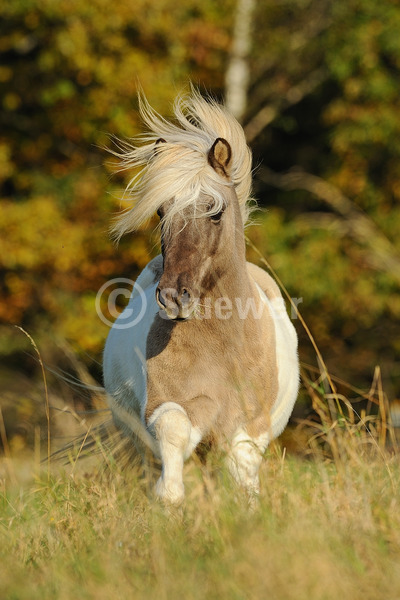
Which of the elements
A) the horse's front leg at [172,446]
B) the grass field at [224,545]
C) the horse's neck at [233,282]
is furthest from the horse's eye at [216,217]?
the grass field at [224,545]

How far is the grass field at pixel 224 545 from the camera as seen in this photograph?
2.95 meters

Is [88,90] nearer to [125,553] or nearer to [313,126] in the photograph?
[313,126]

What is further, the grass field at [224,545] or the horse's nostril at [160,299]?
the horse's nostril at [160,299]

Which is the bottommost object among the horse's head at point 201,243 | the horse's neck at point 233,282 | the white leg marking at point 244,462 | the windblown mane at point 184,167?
the white leg marking at point 244,462

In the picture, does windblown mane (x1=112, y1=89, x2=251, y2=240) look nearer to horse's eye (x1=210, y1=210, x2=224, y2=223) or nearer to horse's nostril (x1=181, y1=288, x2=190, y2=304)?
horse's eye (x1=210, y1=210, x2=224, y2=223)

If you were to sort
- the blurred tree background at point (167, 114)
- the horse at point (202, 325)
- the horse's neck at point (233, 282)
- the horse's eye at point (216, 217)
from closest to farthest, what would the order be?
the horse at point (202, 325) → the horse's eye at point (216, 217) → the horse's neck at point (233, 282) → the blurred tree background at point (167, 114)

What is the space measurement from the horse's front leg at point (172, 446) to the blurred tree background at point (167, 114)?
311 inches

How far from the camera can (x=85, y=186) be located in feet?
45.4

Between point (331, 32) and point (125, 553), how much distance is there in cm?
1191

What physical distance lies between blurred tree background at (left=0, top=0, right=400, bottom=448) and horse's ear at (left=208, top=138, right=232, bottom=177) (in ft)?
24.8

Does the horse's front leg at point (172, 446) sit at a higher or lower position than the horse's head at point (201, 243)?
lower

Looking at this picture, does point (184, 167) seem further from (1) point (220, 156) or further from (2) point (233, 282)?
(2) point (233, 282)

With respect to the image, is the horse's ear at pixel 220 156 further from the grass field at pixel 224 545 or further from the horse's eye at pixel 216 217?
the grass field at pixel 224 545

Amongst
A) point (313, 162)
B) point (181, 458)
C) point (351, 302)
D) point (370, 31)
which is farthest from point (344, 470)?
point (313, 162)
